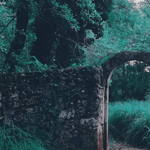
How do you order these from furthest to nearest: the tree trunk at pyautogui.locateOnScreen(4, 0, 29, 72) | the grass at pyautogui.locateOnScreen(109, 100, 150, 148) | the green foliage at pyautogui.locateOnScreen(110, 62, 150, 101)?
the green foliage at pyautogui.locateOnScreen(110, 62, 150, 101) < the grass at pyautogui.locateOnScreen(109, 100, 150, 148) < the tree trunk at pyautogui.locateOnScreen(4, 0, 29, 72)

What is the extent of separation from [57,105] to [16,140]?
1.08m

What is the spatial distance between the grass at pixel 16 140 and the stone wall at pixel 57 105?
5.4 inches

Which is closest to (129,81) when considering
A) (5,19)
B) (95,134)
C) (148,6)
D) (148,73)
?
(148,73)

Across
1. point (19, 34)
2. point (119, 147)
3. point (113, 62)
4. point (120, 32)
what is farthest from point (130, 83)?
point (113, 62)

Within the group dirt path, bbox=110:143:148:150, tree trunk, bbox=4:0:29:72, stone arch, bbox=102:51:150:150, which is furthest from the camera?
dirt path, bbox=110:143:148:150

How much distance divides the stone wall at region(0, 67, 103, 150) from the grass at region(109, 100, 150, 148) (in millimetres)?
4428

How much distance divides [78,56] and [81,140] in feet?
12.7

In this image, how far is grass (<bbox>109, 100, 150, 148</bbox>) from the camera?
41.7 feet

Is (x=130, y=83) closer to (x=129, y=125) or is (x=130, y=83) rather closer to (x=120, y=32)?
(x=129, y=125)

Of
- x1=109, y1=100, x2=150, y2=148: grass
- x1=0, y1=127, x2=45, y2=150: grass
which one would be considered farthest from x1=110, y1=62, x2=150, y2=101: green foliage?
x1=0, y1=127, x2=45, y2=150: grass

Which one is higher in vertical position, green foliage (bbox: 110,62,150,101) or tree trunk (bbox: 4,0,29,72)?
tree trunk (bbox: 4,0,29,72)

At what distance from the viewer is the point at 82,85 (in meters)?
8.48

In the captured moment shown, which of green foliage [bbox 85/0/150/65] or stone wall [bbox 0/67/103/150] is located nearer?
stone wall [bbox 0/67/103/150]

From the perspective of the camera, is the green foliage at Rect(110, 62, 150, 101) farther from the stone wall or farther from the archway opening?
Result: the stone wall
